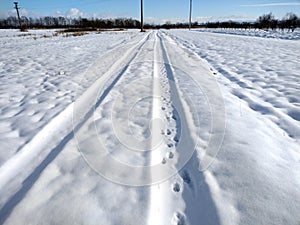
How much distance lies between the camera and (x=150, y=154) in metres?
2.40

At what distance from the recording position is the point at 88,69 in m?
6.22

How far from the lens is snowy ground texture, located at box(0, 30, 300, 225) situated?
1.69m

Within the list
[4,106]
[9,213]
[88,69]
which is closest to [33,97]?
[4,106]

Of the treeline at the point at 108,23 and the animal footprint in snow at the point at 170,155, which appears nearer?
the animal footprint in snow at the point at 170,155

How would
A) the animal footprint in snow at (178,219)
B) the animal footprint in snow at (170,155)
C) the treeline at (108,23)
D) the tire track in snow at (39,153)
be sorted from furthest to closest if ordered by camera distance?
the treeline at (108,23) < the animal footprint in snow at (170,155) < the tire track in snow at (39,153) < the animal footprint in snow at (178,219)

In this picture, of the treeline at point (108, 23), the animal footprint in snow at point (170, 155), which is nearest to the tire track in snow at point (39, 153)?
the animal footprint in snow at point (170, 155)

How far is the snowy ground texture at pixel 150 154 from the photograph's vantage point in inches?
66.4

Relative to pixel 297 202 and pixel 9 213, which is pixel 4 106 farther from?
pixel 297 202

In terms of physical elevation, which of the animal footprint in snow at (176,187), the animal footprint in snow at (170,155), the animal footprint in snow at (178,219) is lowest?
the animal footprint in snow at (178,219)

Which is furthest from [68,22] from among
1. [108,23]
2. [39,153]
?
[39,153]

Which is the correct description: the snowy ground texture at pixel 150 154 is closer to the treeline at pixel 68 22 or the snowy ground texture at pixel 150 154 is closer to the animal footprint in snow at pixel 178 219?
the animal footprint in snow at pixel 178 219

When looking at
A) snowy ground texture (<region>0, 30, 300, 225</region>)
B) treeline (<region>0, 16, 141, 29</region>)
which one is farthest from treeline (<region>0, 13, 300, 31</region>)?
snowy ground texture (<region>0, 30, 300, 225</region>)

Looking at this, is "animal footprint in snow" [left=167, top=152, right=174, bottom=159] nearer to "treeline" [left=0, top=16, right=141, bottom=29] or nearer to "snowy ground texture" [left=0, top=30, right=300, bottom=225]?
"snowy ground texture" [left=0, top=30, right=300, bottom=225]

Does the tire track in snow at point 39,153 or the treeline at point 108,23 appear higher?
the treeline at point 108,23
